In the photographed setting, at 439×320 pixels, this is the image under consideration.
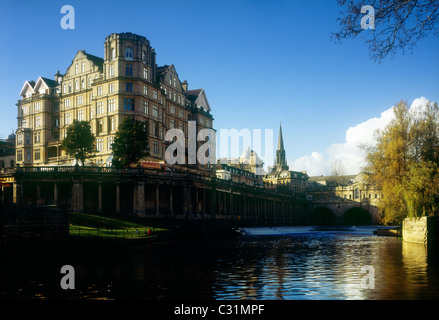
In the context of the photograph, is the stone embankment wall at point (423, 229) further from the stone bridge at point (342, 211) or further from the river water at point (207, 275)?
the stone bridge at point (342, 211)

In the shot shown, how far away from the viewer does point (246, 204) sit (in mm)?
104625

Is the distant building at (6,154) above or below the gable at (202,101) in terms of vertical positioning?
below

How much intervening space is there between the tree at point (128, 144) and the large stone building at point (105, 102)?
31.2 ft

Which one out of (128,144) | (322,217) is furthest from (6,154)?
(322,217)

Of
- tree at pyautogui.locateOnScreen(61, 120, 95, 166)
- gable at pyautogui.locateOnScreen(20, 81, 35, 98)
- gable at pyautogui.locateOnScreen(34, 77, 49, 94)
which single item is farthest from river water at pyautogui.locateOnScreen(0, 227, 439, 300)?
gable at pyautogui.locateOnScreen(20, 81, 35, 98)

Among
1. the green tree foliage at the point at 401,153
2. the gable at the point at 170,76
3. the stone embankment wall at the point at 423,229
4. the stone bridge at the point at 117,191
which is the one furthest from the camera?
the gable at the point at 170,76

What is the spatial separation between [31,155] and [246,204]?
50.1m

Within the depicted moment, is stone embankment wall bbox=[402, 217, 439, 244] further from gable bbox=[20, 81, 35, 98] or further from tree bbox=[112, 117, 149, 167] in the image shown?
gable bbox=[20, 81, 35, 98]

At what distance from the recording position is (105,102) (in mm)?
85938

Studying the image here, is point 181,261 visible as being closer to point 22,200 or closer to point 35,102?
point 22,200

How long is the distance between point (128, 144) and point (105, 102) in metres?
20.4

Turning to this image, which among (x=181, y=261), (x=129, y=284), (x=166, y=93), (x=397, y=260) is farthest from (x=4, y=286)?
(x=166, y=93)

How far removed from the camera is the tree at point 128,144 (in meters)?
69.3

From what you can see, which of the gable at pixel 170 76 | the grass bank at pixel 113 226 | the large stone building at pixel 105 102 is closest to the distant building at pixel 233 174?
the large stone building at pixel 105 102
